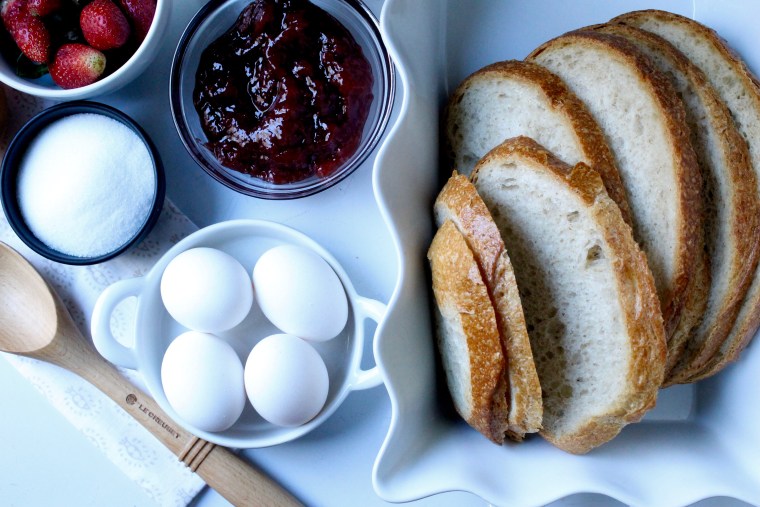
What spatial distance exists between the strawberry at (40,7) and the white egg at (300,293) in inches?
24.4

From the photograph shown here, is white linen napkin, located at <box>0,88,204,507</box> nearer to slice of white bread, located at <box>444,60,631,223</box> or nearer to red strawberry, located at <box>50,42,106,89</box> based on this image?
red strawberry, located at <box>50,42,106,89</box>

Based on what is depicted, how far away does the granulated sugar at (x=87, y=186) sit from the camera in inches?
53.6

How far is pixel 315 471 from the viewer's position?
4.80 feet

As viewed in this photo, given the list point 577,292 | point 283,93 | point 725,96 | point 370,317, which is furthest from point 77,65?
point 725,96

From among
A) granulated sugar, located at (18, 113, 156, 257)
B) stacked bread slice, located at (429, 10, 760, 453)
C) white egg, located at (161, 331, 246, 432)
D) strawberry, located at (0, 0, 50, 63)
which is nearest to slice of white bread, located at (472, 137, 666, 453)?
stacked bread slice, located at (429, 10, 760, 453)

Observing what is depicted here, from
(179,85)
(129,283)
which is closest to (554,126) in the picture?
(179,85)

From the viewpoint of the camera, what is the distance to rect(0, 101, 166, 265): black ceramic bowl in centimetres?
137

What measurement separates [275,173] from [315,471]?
0.62m

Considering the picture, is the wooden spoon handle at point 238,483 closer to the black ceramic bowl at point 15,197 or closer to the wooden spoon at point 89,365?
→ the wooden spoon at point 89,365

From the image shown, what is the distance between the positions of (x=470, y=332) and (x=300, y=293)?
1.25 feet

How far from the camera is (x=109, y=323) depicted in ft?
4.50

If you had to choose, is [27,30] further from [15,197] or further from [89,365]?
[89,365]

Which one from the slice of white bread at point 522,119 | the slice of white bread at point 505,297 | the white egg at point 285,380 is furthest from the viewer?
the white egg at point 285,380

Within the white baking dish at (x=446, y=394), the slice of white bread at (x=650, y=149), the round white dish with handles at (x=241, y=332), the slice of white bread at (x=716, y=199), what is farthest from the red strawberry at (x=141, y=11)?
the slice of white bread at (x=716, y=199)
